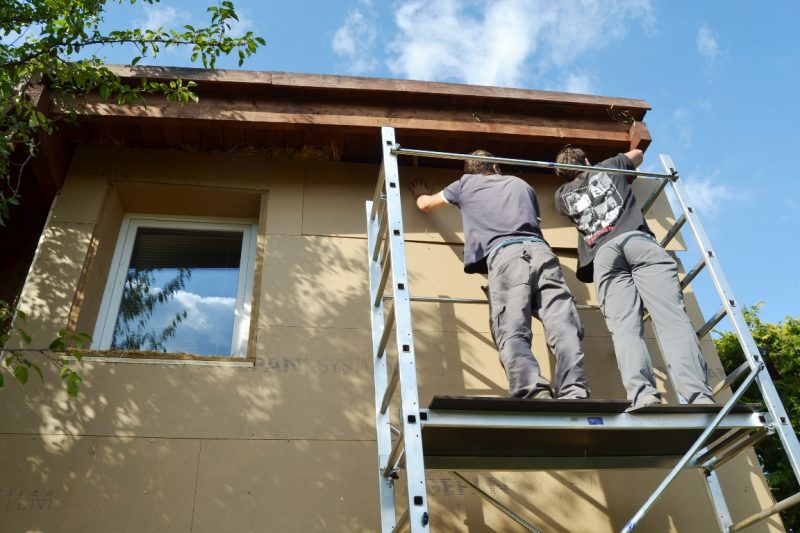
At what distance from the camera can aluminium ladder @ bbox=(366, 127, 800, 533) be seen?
288 centimetres

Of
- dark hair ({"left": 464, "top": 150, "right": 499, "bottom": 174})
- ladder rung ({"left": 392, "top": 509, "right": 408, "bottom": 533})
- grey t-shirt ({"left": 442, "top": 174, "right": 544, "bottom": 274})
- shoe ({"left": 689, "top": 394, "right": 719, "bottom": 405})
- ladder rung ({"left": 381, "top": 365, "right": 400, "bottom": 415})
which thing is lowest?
A: ladder rung ({"left": 392, "top": 509, "right": 408, "bottom": 533})

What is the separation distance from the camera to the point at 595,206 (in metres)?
4.14

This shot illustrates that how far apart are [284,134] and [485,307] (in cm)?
197

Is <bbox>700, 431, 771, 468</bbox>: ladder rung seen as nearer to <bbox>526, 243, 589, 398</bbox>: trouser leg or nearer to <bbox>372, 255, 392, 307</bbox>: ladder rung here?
<bbox>526, 243, 589, 398</bbox>: trouser leg

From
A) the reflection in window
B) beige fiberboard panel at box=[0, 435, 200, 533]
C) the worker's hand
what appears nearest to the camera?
beige fiberboard panel at box=[0, 435, 200, 533]

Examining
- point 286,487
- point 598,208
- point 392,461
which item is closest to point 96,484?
point 286,487

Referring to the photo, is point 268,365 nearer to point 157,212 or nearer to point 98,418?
point 98,418

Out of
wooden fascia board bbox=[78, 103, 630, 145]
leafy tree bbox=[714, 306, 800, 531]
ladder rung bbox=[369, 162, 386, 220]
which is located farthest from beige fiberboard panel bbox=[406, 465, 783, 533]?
leafy tree bbox=[714, 306, 800, 531]

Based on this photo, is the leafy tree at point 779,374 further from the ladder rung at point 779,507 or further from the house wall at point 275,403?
the ladder rung at point 779,507

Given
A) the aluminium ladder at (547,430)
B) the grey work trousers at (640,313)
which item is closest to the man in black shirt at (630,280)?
the grey work trousers at (640,313)

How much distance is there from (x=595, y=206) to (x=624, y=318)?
33.2 inches

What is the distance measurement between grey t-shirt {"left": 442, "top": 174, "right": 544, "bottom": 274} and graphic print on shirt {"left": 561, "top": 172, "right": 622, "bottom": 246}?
265mm

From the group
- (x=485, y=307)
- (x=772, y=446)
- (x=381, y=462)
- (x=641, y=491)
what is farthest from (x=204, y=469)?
(x=772, y=446)

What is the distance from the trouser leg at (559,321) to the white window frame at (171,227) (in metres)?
2.02
